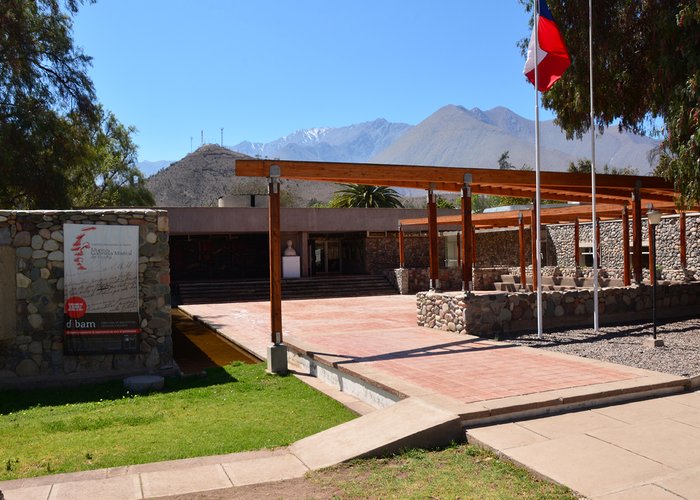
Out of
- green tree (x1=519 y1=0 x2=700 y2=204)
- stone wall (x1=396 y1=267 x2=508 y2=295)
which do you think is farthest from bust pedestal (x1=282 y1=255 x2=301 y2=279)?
green tree (x1=519 y1=0 x2=700 y2=204)

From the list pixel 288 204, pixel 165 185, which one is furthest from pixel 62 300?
pixel 165 185

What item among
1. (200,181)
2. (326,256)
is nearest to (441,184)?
(326,256)

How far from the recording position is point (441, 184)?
13.0 meters

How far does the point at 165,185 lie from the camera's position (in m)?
91.3

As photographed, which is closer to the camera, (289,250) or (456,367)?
(456,367)

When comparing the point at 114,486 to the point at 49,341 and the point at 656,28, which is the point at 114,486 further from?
the point at 656,28

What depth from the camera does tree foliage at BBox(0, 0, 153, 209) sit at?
1753 cm

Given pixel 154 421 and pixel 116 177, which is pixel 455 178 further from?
pixel 116 177

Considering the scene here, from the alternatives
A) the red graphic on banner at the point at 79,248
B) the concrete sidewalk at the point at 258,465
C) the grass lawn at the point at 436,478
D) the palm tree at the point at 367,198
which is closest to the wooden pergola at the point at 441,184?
the red graphic on banner at the point at 79,248

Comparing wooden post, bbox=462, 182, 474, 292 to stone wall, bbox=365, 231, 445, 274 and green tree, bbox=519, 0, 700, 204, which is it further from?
stone wall, bbox=365, 231, 445, 274

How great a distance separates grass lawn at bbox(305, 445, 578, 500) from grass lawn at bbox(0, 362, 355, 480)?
1.15 metres

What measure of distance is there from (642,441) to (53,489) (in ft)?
16.0

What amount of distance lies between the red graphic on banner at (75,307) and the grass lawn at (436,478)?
5653mm

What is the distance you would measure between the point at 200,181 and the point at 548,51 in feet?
279
